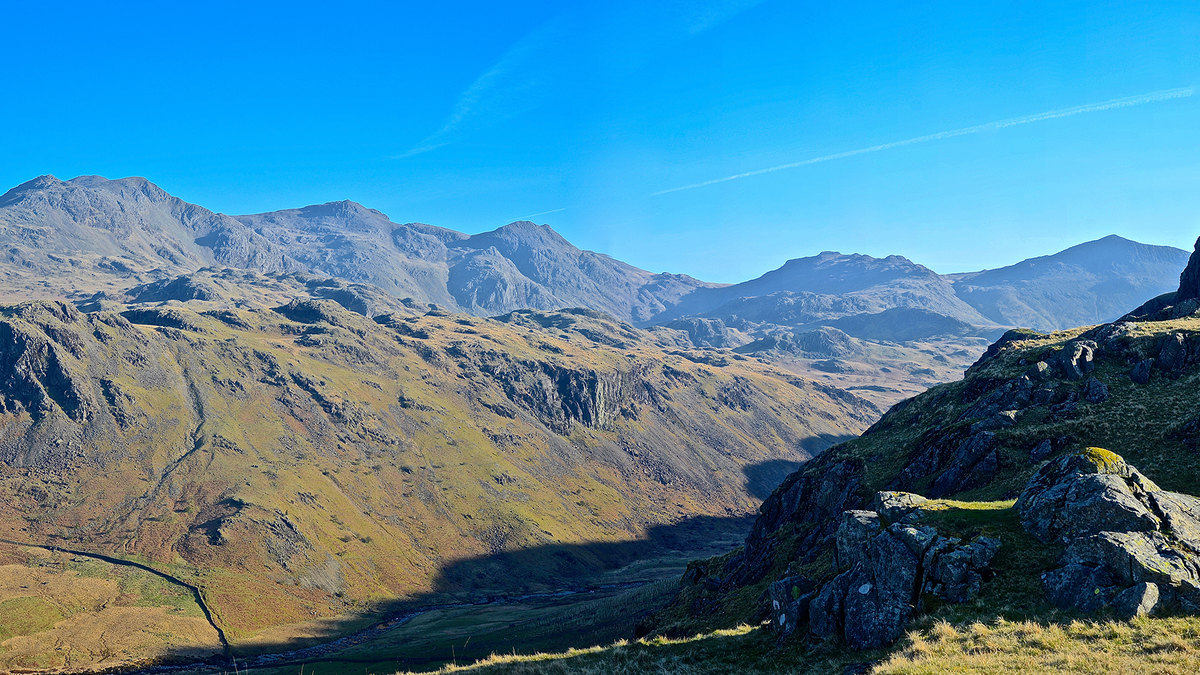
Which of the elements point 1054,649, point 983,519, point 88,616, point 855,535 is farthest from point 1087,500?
point 88,616

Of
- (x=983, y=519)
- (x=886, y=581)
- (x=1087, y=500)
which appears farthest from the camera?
(x=983, y=519)

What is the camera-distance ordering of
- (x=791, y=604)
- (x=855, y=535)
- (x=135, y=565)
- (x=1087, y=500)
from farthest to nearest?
(x=135, y=565) → (x=855, y=535) → (x=791, y=604) → (x=1087, y=500)

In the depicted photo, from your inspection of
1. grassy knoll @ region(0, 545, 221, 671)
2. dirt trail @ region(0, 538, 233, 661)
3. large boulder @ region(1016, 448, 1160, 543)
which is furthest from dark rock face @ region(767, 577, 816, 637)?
dirt trail @ region(0, 538, 233, 661)

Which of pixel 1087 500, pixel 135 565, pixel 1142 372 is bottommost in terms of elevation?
pixel 135 565

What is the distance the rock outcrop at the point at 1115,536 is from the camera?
23406 millimetres

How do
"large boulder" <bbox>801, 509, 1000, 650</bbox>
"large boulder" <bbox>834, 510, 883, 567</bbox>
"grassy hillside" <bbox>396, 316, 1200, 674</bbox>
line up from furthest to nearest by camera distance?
1. "large boulder" <bbox>834, 510, 883, 567</bbox>
2. "large boulder" <bbox>801, 509, 1000, 650</bbox>
3. "grassy hillside" <bbox>396, 316, 1200, 674</bbox>

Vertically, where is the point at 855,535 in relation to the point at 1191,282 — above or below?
below

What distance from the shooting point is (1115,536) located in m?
25.1

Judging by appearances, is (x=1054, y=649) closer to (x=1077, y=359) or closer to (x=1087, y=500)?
(x=1087, y=500)

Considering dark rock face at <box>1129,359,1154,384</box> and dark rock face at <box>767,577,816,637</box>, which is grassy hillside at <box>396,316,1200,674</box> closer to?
dark rock face at <box>1129,359,1154,384</box>

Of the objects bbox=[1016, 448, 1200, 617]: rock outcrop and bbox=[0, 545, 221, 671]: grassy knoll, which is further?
bbox=[0, 545, 221, 671]: grassy knoll

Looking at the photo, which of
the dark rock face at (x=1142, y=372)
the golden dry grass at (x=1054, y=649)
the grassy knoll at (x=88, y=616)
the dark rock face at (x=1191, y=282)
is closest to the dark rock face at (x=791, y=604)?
the golden dry grass at (x=1054, y=649)

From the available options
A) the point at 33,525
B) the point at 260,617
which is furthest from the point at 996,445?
the point at 33,525

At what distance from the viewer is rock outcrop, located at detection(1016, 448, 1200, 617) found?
23406 mm
